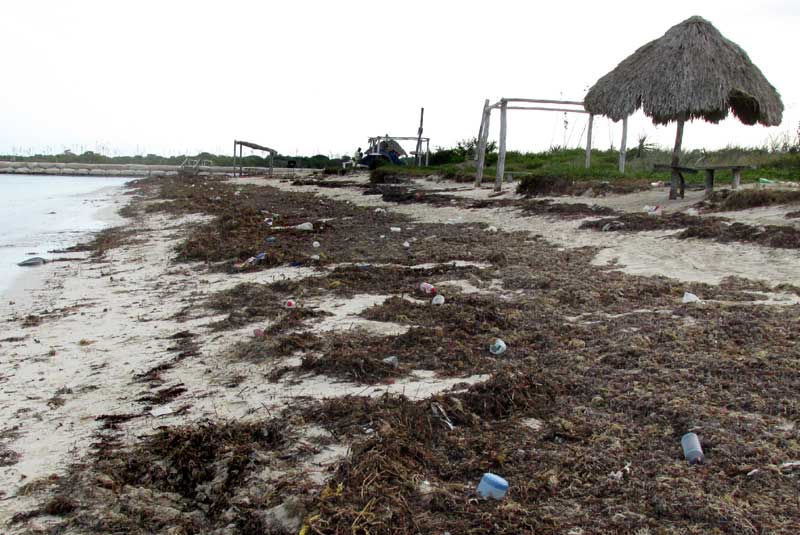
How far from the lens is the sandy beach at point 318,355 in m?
2.39

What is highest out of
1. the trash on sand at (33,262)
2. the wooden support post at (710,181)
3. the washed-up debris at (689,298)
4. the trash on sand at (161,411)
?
the wooden support post at (710,181)

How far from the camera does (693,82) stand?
977 cm

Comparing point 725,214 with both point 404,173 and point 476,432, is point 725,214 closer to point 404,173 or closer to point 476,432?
point 476,432

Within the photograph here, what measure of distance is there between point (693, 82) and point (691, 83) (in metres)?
0.04

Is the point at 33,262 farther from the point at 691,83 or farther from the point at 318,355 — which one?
the point at 691,83

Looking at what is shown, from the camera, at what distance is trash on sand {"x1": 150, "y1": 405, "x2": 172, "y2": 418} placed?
3173mm

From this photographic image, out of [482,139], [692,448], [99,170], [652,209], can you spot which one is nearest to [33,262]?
[692,448]

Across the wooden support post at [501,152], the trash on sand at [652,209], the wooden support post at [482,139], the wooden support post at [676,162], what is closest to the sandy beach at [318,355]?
the trash on sand at [652,209]

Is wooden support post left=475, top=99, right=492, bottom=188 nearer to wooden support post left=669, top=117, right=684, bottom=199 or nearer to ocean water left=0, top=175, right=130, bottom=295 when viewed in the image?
wooden support post left=669, top=117, right=684, bottom=199

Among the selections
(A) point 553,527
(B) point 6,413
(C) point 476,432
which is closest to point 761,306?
(C) point 476,432

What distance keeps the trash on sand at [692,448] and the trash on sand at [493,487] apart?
74 cm

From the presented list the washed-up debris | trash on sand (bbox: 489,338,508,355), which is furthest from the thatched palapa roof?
trash on sand (bbox: 489,338,508,355)

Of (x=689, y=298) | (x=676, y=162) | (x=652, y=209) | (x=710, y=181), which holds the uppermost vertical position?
(x=676, y=162)

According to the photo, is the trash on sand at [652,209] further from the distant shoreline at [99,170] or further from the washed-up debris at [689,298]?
the distant shoreline at [99,170]
